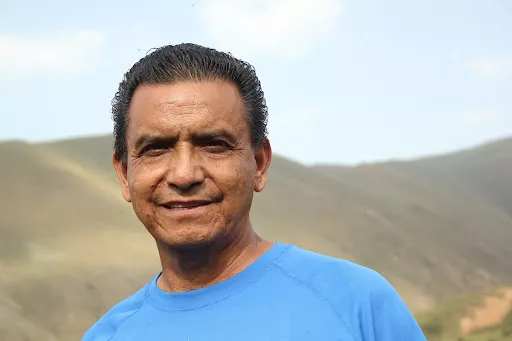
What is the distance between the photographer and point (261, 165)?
2.62 meters

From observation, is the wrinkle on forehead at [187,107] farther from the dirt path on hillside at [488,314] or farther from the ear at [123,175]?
the dirt path on hillside at [488,314]

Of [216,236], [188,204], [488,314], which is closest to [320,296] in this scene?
[216,236]

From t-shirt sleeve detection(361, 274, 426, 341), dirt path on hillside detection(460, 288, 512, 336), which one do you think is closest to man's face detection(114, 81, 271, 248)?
t-shirt sleeve detection(361, 274, 426, 341)

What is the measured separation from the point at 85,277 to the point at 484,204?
43.9 m

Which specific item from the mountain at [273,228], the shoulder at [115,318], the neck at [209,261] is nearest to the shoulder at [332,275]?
the neck at [209,261]

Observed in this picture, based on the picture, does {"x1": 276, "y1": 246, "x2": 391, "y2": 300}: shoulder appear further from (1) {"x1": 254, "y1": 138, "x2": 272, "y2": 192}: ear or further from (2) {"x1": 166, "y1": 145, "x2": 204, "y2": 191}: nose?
(2) {"x1": 166, "y1": 145, "x2": 204, "y2": 191}: nose

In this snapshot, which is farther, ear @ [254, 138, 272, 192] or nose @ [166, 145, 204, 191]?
ear @ [254, 138, 272, 192]

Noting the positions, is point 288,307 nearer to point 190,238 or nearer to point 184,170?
point 190,238

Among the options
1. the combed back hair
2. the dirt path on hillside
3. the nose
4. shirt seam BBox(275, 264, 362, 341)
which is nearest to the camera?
shirt seam BBox(275, 264, 362, 341)

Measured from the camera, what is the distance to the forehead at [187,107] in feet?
7.81

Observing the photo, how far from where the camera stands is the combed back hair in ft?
8.00

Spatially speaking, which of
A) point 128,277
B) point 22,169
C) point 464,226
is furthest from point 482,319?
point 464,226

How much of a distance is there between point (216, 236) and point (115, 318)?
58cm

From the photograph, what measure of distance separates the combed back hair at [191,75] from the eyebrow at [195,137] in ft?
0.51
